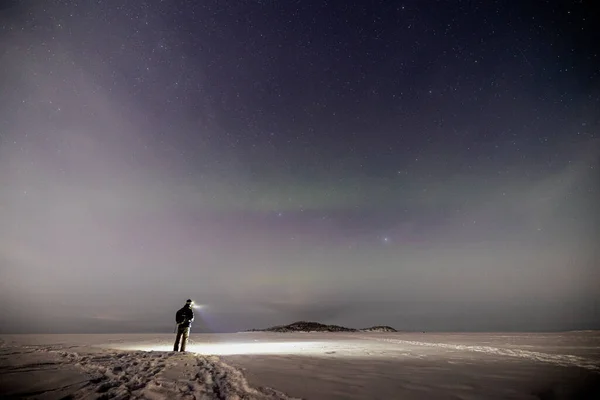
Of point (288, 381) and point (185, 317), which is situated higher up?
point (185, 317)

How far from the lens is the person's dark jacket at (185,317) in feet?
51.1

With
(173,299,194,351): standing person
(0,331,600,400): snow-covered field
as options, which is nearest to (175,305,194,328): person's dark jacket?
(173,299,194,351): standing person

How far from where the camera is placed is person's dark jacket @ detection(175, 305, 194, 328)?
1556 cm

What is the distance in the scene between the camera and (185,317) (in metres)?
15.7

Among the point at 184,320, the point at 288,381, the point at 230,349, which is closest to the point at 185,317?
the point at 184,320

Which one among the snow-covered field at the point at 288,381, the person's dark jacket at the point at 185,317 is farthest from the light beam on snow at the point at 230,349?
the snow-covered field at the point at 288,381

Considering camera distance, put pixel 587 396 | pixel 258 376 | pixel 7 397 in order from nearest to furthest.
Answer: pixel 7 397 → pixel 587 396 → pixel 258 376

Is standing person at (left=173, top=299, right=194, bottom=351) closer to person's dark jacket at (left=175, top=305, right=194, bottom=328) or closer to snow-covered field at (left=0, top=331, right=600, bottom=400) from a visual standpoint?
person's dark jacket at (left=175, top=305, right=194, bottom=328)

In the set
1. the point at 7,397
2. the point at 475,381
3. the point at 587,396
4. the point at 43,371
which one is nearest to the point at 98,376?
the point at 43,371

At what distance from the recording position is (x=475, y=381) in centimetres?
816

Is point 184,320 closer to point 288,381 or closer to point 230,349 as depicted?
point 230,349

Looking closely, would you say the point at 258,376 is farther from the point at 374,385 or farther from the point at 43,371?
the point at 43,371

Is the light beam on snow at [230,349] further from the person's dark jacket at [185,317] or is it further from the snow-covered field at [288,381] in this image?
the snow-covered field at [288,381]

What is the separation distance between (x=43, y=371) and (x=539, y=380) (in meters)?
13.1
